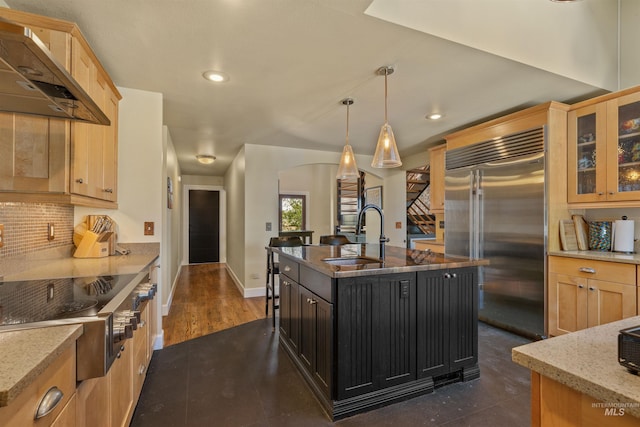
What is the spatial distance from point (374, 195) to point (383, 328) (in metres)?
4.28

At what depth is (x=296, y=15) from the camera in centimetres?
170

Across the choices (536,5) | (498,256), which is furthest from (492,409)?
(536,5)

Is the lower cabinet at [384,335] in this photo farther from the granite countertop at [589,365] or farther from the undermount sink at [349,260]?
the granite countertop at [589,365]

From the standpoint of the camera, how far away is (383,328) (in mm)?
1866

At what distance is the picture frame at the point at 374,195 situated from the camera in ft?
18.9

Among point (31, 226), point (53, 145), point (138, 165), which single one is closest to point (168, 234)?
point (138, 165)

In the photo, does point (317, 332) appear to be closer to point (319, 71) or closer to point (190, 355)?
point (190, 355)

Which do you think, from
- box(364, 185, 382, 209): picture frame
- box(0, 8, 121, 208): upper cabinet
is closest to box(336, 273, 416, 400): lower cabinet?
box(0, 8, 121, 208): upper cabinet

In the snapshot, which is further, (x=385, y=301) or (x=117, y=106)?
(x=117, y=106)

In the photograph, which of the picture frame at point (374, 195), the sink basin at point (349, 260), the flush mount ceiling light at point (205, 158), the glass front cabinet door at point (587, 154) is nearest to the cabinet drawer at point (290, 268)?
the sink basin at point (349, 260)

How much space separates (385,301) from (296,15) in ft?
5.79

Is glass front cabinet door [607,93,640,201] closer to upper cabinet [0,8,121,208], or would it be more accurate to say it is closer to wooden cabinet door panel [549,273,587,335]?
wooden cabinet door panel [549,273,587,335]

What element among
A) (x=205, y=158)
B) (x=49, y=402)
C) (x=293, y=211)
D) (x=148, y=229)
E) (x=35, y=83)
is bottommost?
(x=49, y=402)

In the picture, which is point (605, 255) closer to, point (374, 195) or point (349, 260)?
point (349, 260)
